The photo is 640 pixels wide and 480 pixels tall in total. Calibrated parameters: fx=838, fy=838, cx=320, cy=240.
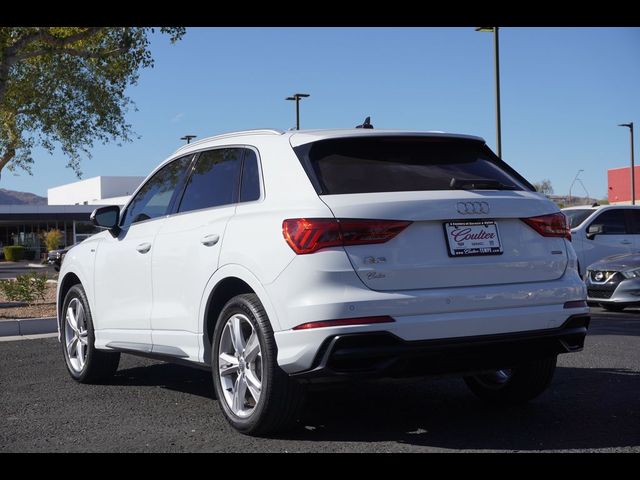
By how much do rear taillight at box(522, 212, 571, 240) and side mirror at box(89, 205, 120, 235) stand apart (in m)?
3.37

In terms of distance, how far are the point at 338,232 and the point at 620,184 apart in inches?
2713

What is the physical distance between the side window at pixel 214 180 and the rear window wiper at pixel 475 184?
4.55ft

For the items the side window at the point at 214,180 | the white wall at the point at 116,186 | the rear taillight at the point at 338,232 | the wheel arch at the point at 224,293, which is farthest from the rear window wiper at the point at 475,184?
the white wall at the point at 116,186

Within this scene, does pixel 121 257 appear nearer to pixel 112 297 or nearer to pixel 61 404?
pixel 112 297

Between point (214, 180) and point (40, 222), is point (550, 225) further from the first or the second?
point (40, 222)

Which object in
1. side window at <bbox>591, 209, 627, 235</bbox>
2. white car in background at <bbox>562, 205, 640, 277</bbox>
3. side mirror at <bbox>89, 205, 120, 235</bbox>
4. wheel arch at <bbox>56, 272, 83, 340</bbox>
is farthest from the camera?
side window at <bbox>591, 209, 627, 235</bbox>

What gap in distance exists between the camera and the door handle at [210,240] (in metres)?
5.13

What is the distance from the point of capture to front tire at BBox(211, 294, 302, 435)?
457 centimetres

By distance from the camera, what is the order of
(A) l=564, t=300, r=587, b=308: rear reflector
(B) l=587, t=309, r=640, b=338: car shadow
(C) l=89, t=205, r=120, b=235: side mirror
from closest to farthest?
(A) l=564, t=300, r=587, b=308: rear reflector → (C) l=89, t=205, r=120, b=235: side mirror → (B) l=587, t=309, r=640, b=338: car shadow

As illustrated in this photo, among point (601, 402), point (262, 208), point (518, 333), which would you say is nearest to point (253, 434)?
point (262, 208)

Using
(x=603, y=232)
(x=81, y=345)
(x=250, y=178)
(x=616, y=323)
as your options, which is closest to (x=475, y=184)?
(x=250, y=178)

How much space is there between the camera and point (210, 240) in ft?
17.0

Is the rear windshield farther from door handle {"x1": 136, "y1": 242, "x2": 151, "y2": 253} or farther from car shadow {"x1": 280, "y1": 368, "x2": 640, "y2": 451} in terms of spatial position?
door handle {"x1": 136, "y1": 242, "x2": 151, "y2": 253}

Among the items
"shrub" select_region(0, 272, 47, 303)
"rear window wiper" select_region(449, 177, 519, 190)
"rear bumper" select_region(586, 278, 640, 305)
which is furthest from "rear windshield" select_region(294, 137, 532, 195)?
"shrub" select_region(0, 272, 47, 303)
